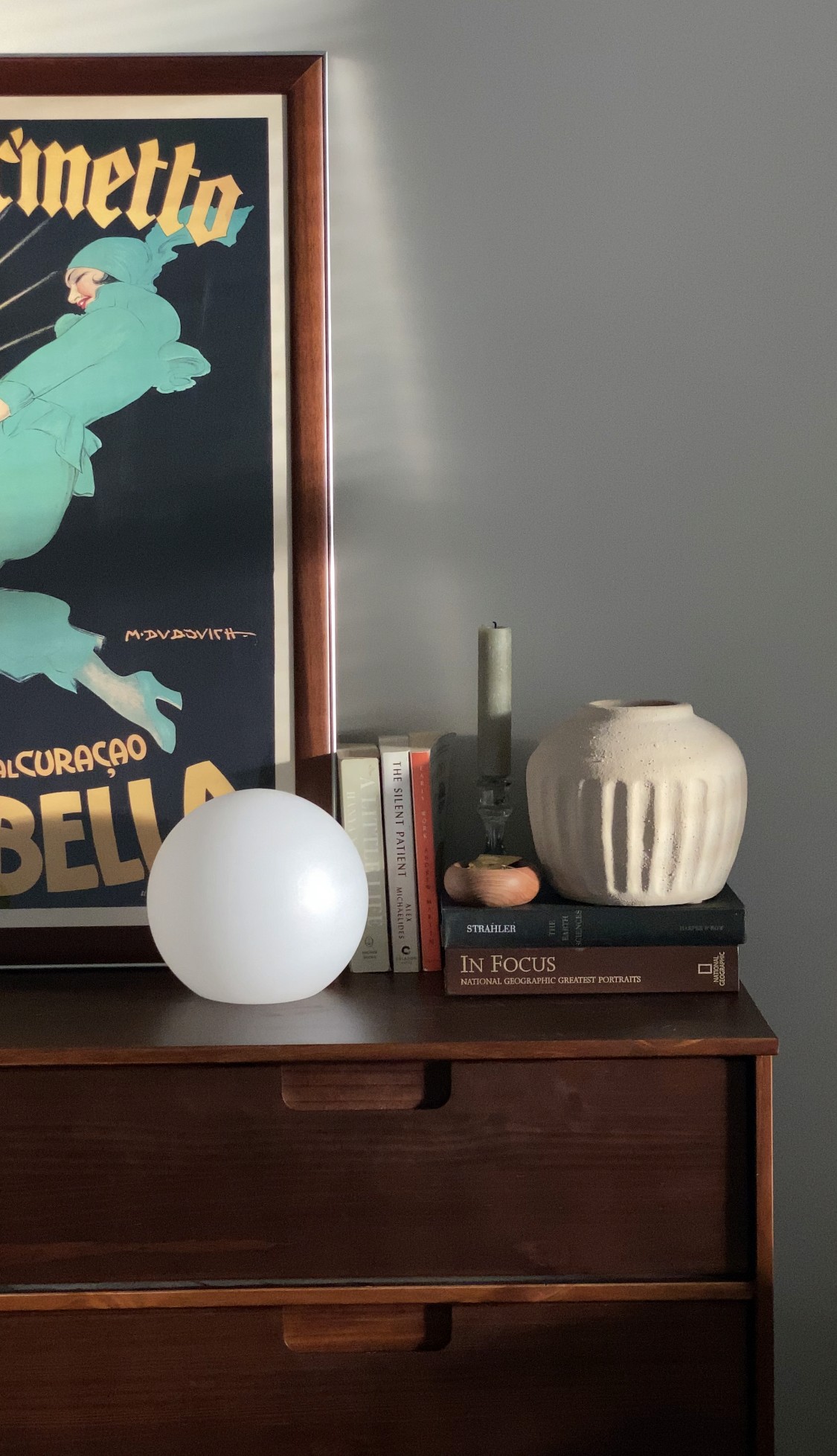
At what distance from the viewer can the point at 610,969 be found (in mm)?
1125

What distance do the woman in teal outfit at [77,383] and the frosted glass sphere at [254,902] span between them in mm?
381

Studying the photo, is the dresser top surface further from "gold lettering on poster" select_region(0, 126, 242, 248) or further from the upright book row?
"gold lettering on poster" select_region(0, 126, 242, 248)

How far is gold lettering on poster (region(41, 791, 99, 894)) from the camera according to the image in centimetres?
134

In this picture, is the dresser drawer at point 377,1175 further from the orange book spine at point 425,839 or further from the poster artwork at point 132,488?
the poster artwork at point 132,488

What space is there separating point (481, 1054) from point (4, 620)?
0.74 metres

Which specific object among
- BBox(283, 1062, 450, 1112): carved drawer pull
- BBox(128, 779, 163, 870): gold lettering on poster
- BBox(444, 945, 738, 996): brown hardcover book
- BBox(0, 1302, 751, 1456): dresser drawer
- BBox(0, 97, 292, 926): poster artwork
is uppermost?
BBox(0, 97, 292, 926): poster artwork

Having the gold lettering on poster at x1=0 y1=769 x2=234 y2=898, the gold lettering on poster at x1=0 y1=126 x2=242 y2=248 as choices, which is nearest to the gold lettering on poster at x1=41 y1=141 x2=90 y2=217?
the gold lettering on poster at x1=0 y1=126 x2=242 y2=248

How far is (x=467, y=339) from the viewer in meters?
1.36

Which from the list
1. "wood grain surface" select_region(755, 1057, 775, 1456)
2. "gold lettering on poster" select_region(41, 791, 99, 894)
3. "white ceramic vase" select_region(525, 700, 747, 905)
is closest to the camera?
"wood grain surface" select_region(755, 1057, 775, 1456)

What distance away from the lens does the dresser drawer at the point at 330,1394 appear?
1031 millimetres

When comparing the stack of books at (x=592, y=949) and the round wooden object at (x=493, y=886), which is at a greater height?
the round wooden object at (x=493, y=886)

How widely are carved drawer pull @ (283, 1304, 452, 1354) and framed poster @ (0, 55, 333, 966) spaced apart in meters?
0.45

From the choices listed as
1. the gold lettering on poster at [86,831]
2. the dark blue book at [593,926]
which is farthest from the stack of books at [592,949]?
the gold lettering on poster at [86,831]

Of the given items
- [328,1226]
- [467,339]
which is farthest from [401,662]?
[328,1226]
